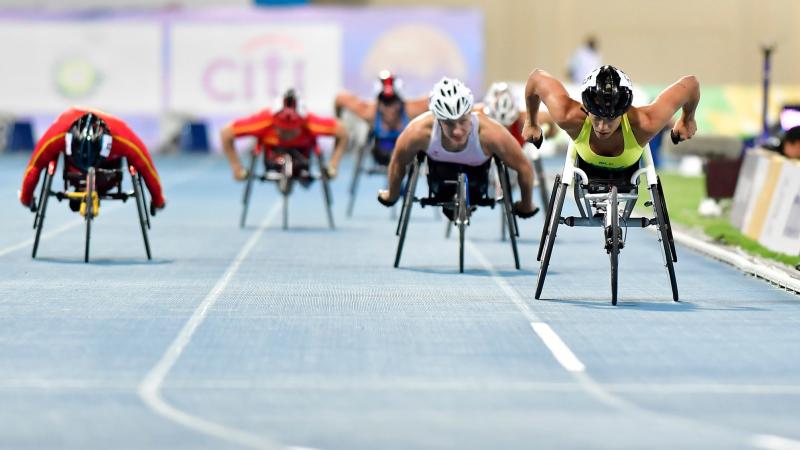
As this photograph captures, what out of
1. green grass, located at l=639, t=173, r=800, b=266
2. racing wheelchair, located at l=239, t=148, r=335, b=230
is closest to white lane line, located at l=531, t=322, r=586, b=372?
green grass, located at l=639, t=173, r=800, b=266

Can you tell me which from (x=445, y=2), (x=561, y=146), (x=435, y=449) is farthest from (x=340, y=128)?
(x=445, y=2)

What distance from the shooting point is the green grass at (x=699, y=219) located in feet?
57.3

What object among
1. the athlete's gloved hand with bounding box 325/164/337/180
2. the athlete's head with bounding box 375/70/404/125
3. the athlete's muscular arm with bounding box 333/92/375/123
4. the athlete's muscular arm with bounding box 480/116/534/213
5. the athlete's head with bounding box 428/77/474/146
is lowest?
the athlete's gloved hand with bounding box 325/164/337/180

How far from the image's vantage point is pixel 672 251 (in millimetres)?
13023

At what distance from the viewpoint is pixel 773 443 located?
7648 millimetres

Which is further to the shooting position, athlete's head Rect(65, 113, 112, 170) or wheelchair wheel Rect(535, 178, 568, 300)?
athlete's head Rect(65, 113, 112, 170)

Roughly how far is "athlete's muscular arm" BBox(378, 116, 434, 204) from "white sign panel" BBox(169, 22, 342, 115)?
26624 mm

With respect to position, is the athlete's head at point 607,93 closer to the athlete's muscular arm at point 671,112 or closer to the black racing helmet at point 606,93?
the black racing helmet at point 606,93

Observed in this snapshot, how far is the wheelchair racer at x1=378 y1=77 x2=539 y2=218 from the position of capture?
50.5 ft

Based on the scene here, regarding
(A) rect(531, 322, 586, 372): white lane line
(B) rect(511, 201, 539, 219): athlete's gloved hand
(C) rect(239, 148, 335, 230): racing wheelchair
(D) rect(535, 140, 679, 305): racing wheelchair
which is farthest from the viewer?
(C) rect(239, 148, 335, 230): racing wheelchair

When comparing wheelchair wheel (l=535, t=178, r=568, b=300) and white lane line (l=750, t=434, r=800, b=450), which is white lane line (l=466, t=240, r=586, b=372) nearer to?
wheelchair wheel (l=535, t=178, r=568, b=300)

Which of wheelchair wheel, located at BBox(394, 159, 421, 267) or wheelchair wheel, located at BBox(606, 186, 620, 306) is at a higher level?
wheelchair wheel, located at BBox(606, 186, 620, 306)

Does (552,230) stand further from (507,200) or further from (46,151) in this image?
(46,151)

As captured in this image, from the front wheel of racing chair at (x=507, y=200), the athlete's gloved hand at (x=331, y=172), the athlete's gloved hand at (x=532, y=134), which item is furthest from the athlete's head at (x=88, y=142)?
the athlete's gloved hand at (x=331, y=172)
